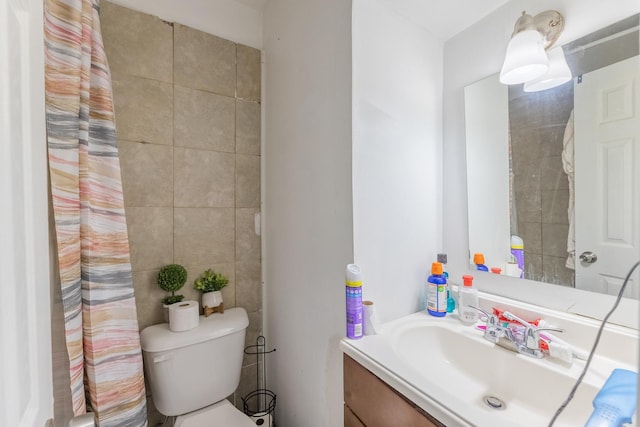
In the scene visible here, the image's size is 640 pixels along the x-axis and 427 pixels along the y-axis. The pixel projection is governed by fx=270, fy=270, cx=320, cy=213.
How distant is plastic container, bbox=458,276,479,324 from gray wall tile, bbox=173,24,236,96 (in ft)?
4.57

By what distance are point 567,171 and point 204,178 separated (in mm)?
1427

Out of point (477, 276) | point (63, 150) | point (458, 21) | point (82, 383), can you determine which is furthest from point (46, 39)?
point (477, 276)

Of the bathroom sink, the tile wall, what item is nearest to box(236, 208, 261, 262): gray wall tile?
the tile wall

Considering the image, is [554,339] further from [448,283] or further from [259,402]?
[259,402]

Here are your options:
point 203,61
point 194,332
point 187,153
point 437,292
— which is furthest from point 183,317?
point 203,61

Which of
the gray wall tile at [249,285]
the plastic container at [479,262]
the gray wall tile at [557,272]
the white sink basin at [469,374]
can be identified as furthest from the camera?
the gray wall tile at [249,285]

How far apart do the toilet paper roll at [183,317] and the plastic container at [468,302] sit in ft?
3.50

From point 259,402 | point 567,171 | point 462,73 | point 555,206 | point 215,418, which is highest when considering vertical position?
point 462,73

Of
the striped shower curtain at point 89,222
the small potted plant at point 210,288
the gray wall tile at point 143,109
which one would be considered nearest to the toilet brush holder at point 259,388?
the small potted plant at point 210,288

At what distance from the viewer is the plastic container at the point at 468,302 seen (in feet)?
3.22

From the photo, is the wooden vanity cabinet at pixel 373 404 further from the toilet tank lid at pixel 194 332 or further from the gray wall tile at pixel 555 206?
the gray wall tile at pixel 555 206

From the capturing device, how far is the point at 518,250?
96 centimetres

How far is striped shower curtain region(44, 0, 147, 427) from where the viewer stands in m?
0.84

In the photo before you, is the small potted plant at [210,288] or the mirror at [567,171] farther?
the small potted plant at [210,288]
